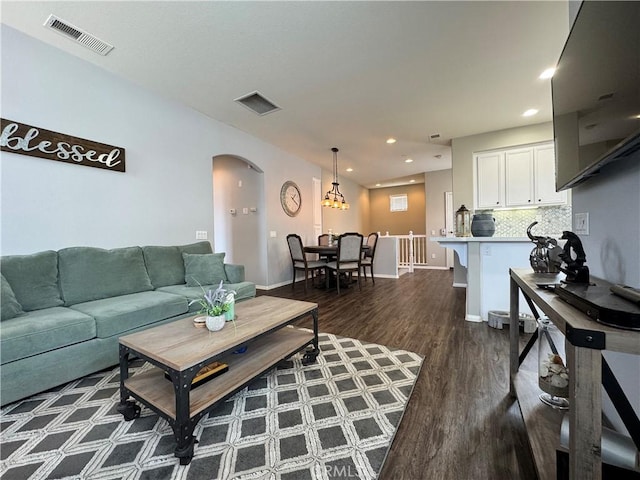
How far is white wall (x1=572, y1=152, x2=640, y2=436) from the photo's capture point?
1.02 m

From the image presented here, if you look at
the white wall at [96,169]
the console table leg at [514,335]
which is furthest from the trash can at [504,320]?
the white wall at [96,169]

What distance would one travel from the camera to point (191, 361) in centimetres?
122

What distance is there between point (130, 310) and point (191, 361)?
51.5 inches

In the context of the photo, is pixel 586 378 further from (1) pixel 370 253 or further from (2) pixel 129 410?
(1) pixel 370 253

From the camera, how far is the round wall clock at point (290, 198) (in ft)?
17.6

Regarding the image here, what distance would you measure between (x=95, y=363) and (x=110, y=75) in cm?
291

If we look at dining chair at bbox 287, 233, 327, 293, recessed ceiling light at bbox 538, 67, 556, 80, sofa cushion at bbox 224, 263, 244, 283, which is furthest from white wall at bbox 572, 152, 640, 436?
dining chair at bbox 287, 233, 327, 293

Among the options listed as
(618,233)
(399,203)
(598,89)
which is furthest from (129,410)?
(399,203)

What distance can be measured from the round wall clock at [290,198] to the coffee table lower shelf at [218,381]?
3.77 meters

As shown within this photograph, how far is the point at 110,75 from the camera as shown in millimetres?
2799

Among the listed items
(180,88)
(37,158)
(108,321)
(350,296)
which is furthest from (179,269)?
(350,296)

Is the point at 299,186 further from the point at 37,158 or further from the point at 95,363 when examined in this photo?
the point at 95,363

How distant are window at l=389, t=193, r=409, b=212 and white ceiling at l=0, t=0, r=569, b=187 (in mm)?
5329

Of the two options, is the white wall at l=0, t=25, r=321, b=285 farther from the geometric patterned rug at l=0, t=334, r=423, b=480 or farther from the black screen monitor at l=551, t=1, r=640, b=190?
the black screen monitor at l=551, t=1, r=640, b=190
